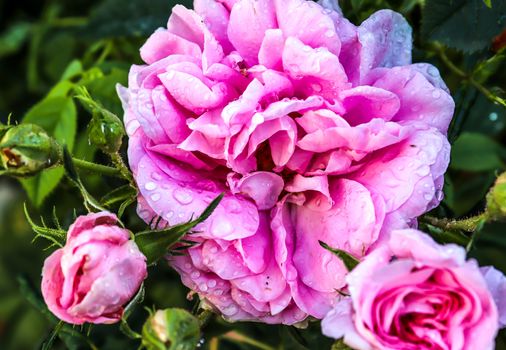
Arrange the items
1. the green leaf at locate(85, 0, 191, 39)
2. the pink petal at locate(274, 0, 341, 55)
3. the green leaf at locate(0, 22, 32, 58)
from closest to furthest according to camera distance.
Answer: the pink petal at locate(274, 0, 341, 55) → the green leaf at locate(85, 0, 191, 39) → the green leaf at locate(0, 22, 32, 58)

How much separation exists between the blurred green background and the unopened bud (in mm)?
111

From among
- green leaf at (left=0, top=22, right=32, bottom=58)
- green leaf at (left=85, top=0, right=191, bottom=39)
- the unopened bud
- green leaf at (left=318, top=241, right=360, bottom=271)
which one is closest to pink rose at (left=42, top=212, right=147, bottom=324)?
green leaf at (left=318, top=241, right=360, bottom=271)

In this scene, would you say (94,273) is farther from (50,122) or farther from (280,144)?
(50,122)

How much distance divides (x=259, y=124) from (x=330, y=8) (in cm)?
11

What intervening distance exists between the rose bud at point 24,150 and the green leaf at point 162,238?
0.09m

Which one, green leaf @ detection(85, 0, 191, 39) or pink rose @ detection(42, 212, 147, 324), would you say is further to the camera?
green leaf @ detection(85, 0, 191, 39)

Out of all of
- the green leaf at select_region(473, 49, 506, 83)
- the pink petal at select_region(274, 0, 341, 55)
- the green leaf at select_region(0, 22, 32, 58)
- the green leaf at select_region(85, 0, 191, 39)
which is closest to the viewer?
the pink petal at select_region(274, 0, 341, 55)

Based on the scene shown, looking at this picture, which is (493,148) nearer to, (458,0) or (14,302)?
(458,0)

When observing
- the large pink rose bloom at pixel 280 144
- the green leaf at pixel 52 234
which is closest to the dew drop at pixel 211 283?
the large pink rose bloom at pixel 280 144

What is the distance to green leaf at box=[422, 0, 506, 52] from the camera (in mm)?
702

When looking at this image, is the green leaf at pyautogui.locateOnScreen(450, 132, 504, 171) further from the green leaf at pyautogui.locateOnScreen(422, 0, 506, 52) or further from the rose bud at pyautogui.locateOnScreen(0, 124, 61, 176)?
the rose bud at pyautogui.locateOnScreen(0, 124, 61, 176)

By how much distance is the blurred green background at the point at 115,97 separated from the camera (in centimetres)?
71

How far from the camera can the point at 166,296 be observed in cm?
98

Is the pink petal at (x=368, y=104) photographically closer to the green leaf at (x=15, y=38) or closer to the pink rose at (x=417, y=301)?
the pink rose at (x=417, y=301)
